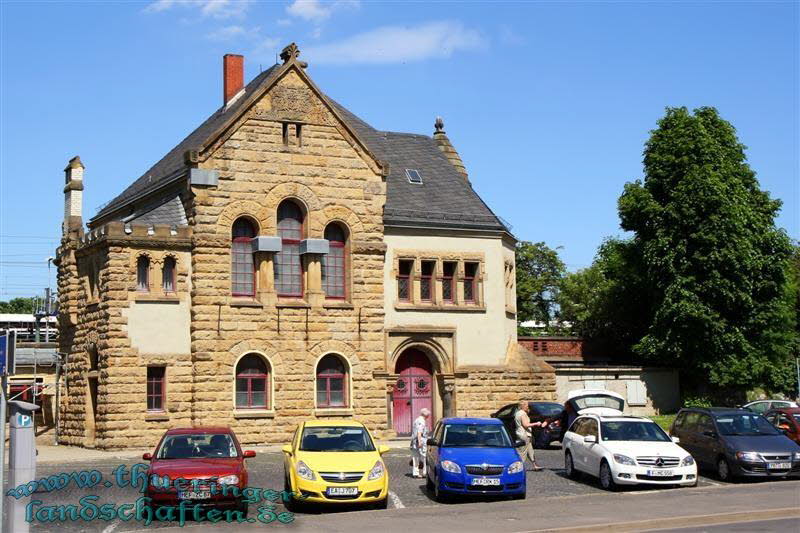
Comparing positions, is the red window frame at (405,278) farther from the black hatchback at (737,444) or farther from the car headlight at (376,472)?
the car headlight at (376,472)

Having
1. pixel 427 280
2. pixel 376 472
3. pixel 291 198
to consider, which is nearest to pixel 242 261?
pixel 291 198

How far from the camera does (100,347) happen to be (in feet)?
115

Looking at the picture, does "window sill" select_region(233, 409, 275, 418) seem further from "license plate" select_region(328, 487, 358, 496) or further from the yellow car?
"license plate" select_region(328, 487, 358, 496)

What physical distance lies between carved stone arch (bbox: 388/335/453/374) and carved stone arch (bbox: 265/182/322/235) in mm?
5911

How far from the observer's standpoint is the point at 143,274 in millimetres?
35219

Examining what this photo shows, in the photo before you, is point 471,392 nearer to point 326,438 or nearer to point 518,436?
point 518,436

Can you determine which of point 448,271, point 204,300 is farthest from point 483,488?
point 448,271

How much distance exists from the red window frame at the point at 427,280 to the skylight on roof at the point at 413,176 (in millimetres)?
3727

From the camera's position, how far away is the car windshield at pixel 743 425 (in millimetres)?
25766

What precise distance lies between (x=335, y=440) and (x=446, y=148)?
26.2 meters

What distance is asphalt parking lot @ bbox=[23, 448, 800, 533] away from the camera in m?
19.3

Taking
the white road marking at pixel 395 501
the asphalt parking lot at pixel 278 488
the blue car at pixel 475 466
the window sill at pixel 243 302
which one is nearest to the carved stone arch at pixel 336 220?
the window sill at pixel 243 302

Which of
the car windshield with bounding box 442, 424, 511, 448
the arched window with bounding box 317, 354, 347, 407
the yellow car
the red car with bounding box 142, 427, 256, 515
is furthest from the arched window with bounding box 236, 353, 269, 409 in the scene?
the red car with bounding box 142, 427, 256, 515

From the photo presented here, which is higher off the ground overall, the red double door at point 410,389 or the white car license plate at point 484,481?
Answer: the red double door at point 410,389
